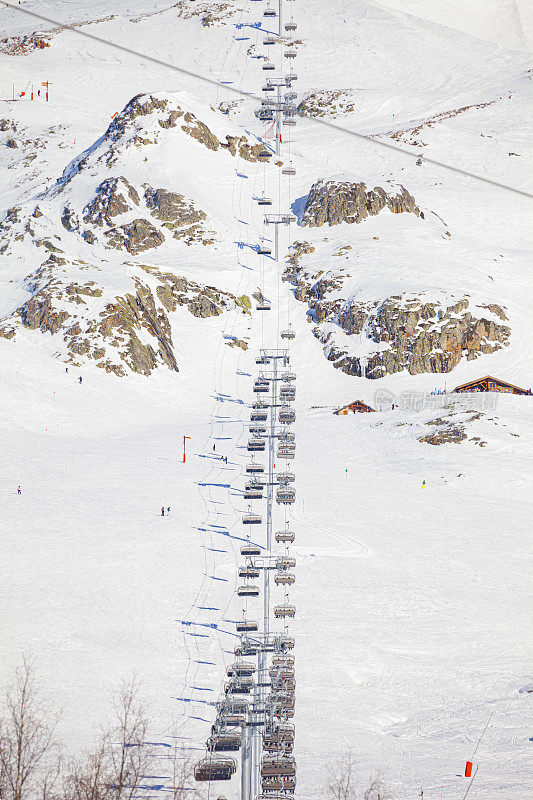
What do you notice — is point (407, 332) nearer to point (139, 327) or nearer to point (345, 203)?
point (139, 327)

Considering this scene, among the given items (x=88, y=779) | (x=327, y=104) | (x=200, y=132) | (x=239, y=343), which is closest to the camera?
(x=88, y=779)

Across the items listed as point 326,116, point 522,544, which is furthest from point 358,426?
point 326,116

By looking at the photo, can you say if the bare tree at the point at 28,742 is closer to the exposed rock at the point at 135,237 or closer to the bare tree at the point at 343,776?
the bare tree at the point at 343,776

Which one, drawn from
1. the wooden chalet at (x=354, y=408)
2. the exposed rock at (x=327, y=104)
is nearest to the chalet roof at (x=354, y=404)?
the wooden chalet at (x=354, y=408)

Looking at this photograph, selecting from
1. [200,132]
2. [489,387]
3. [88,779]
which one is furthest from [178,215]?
[88,779]

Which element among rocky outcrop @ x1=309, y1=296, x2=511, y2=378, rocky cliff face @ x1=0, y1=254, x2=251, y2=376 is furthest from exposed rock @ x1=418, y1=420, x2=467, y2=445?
rocky cliff face @ x1=0, y1=254, x2=251, y2=376

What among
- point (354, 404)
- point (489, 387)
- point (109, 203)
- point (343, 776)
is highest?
point (109, 203)

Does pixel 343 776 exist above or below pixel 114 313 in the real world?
below
